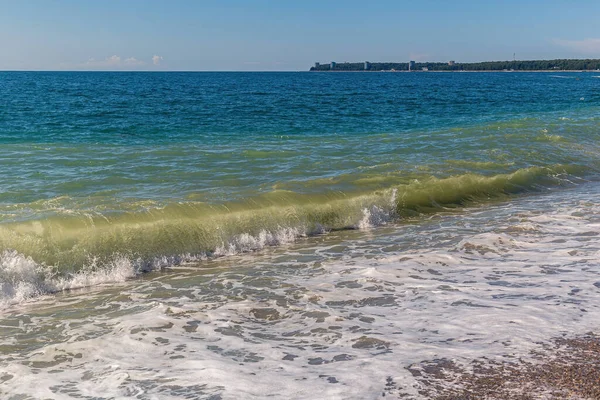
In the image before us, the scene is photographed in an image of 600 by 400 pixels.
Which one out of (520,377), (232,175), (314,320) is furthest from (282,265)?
(232,175)

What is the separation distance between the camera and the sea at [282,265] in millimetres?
5305

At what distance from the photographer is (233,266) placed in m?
8.84

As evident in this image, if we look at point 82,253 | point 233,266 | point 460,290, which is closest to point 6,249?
point 82,253

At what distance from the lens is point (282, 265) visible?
872 centimetres

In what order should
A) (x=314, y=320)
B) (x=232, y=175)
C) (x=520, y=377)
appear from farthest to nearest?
(x=232, y=175) < (x=314, y=320) < (x=520, y=377)

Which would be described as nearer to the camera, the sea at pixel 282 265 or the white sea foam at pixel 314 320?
the white sea foam at pixel 314 320

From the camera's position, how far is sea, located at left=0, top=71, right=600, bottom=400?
209 inches

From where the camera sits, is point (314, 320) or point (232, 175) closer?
point (314, 320)

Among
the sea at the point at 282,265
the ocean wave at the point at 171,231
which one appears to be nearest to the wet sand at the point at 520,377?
the sea at the point at 282,265

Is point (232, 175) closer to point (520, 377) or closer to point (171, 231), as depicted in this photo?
point (171, 231)

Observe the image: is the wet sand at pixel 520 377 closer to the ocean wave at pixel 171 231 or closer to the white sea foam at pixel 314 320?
the white sea foam at pixel 314 320

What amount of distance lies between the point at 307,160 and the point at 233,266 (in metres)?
8.06

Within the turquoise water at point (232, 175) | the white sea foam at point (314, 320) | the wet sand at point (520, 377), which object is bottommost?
the white sea foam at point (314, 320)

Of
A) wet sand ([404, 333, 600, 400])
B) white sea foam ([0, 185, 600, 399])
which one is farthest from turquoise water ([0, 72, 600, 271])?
wet sand ([404, 333, 600, 400])
